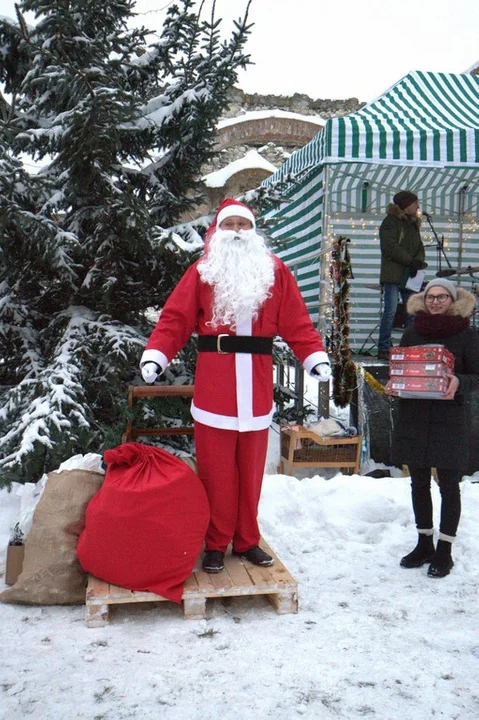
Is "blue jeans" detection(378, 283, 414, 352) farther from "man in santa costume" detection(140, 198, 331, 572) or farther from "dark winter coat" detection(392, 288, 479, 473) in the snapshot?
"man in santa costume" detection(140, 198, 331, 572)

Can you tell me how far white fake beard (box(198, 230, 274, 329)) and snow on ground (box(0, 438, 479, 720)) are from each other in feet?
4.82

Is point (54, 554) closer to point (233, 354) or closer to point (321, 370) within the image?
point (233, 354)

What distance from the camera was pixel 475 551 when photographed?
11.4ft

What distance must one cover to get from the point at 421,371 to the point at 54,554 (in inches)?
81.8

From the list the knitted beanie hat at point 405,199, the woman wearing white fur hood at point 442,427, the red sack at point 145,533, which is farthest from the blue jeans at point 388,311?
the red sack at point 145,533

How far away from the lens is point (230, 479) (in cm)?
304

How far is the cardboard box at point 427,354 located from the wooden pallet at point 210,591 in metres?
1.31

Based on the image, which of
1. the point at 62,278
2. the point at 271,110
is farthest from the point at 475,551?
the point at 271,110

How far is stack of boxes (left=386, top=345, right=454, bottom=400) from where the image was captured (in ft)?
10.1

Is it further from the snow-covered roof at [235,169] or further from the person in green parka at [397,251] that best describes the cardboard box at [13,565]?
the snow-covered roof at [235,169]

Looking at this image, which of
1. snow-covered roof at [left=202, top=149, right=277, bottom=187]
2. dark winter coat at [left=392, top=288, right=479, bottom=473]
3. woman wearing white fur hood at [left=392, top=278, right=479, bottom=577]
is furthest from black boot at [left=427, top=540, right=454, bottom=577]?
snow-covered roof at [left=202, top=149, right=277, bottom=187]

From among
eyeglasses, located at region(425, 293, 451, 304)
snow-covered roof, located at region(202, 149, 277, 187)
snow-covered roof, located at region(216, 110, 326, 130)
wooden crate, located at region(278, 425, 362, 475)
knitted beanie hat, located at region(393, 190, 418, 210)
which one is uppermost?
snow-covered roof, located at region(216, 110, 326, 130)

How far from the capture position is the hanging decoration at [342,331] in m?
5.60

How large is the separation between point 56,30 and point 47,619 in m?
3.90
